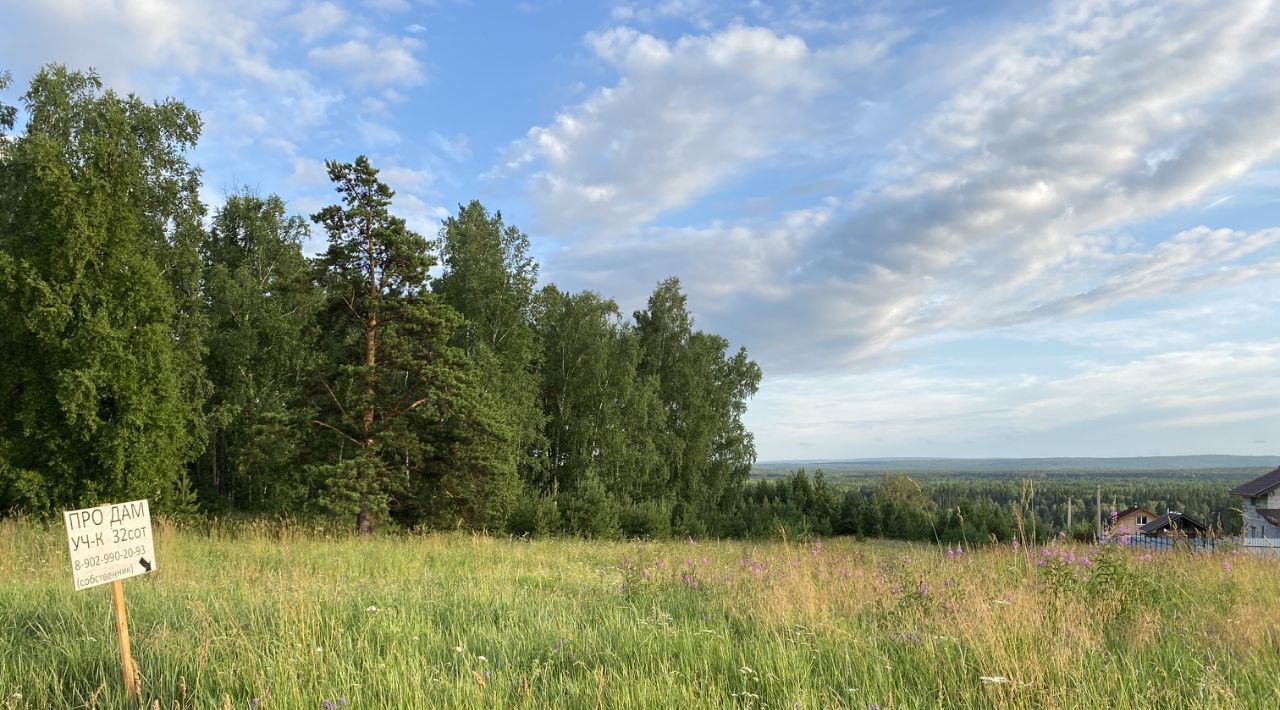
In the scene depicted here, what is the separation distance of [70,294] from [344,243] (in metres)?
7.15

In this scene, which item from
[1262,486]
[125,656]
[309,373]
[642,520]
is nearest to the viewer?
[125,656]

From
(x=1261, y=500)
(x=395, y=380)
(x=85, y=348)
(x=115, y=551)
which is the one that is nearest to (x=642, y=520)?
(x=395, y=380)

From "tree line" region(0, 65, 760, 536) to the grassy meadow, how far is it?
8.80m

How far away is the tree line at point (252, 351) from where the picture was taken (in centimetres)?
1617

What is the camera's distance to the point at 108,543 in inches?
168

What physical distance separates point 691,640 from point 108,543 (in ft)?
12.1

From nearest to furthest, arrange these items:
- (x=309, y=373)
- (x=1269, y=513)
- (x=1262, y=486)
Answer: (x=309, y=373)
(x=1269, y=513)
(x=1262, y=486)

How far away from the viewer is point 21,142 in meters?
20.8

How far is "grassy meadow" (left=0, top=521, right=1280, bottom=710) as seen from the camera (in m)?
3.67

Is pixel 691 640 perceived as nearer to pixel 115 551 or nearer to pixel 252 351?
pixel 115 551

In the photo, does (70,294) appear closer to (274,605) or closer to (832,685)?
(274,605)

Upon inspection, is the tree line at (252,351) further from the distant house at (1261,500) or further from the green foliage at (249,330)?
the distant house at (1261,500)

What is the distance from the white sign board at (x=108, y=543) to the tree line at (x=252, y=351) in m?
10.4

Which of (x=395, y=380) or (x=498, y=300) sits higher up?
(x=498, y=300)
